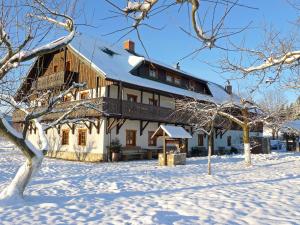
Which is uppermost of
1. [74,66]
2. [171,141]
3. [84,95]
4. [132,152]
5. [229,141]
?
[74,66]

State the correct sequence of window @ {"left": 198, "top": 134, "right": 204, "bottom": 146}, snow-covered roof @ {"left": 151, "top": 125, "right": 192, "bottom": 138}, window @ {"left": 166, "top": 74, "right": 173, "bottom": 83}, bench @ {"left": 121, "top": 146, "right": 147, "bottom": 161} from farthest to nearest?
window @ {"left": 198, "top": 134, "right": 204, "bottom": 146}
window @ {"left": 166, "top": 74, "right": 173, "bottom": 83}
bench @ {"left": 121, "top": 146, "right": 147, "bottom": 161}
snow-covered roof @ {"left": 151, "top": 125, "right": 192, "bottom": 138}

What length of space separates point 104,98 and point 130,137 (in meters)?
4.77

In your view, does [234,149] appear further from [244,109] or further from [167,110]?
[244,109]

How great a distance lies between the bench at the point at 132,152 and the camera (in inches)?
872

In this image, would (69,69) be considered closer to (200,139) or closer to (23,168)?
(200,139)

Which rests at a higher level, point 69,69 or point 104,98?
point 69,69

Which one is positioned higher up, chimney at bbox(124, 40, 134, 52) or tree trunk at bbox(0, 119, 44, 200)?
chimney at bbox(124, 40, 134, 52)

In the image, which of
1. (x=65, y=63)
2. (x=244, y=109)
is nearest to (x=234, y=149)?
(x=244, y=109)

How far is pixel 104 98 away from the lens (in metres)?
20.0

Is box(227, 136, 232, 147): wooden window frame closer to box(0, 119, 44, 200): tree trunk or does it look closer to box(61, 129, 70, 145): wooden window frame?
box(61, 129, 70, 145): wooden window frame

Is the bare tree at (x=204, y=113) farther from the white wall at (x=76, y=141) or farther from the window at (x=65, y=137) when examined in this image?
the window at (x=65, y=137)

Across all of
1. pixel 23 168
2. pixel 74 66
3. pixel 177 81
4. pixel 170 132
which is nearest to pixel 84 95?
pixel 74 66

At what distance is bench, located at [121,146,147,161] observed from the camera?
22156 mm

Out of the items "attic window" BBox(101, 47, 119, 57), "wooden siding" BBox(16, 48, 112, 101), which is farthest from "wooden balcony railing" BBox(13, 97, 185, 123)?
"attic window" BBox(101, 47, 119, 57)
